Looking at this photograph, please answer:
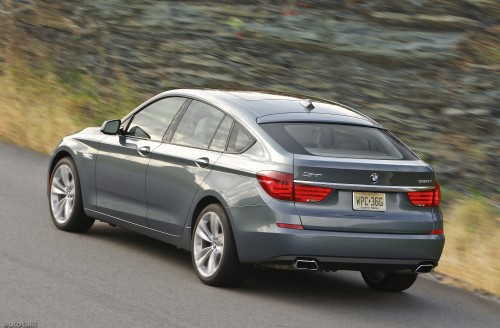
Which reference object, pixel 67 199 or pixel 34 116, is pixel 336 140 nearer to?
pixel 67 199

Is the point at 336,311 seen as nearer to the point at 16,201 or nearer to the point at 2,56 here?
the point at 16,201

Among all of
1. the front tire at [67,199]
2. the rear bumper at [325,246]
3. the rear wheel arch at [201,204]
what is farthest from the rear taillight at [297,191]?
the front tire at [67,199]

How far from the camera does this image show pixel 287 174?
8.53 metres

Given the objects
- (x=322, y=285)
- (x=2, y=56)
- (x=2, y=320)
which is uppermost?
(x=2, y=320)

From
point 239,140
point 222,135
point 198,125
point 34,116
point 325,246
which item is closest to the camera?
point 325,246

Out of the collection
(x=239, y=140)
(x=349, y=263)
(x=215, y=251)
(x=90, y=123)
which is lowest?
(x=90, y=123)

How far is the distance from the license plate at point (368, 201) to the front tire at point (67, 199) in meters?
3.30

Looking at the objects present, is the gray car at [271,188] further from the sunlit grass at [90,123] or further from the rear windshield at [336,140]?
the sunlit grass at [90,123]

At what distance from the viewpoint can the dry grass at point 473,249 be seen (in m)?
10.4

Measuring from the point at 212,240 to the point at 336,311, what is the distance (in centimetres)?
112

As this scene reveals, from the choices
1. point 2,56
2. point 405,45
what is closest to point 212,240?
point 405,45

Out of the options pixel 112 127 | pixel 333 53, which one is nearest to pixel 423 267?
pixel 112 127

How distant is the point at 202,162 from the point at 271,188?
92cm

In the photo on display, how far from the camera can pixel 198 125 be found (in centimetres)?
973
